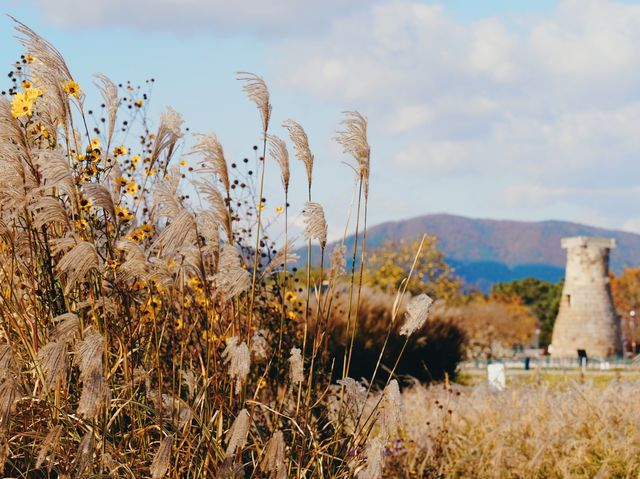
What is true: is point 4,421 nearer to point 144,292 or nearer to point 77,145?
point 144,292

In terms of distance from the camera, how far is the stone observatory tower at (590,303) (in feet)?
127

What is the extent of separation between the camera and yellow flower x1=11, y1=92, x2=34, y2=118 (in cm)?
388

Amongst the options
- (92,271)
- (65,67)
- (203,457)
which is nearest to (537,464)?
(203,457)

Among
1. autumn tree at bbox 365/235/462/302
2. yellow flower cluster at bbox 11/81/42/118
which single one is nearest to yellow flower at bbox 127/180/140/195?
yellow flower cluster at bbox 11/81/42/118

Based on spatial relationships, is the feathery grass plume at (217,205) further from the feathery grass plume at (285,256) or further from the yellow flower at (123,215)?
the yellow flower at (123,215)

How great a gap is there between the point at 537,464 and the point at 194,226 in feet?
11.1

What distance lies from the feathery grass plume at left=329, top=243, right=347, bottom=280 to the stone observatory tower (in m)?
36.2

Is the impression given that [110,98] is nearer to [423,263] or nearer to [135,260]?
[135,260]

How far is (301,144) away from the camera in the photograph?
339cm

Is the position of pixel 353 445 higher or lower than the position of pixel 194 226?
lower

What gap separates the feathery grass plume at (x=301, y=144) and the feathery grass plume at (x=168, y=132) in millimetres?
565

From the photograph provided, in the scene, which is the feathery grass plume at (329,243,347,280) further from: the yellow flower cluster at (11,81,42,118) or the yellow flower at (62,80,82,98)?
the yellow flower cluster at (11,81,42,118)

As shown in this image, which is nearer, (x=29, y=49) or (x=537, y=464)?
(x=29, y=49)

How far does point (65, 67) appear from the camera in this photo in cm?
349
